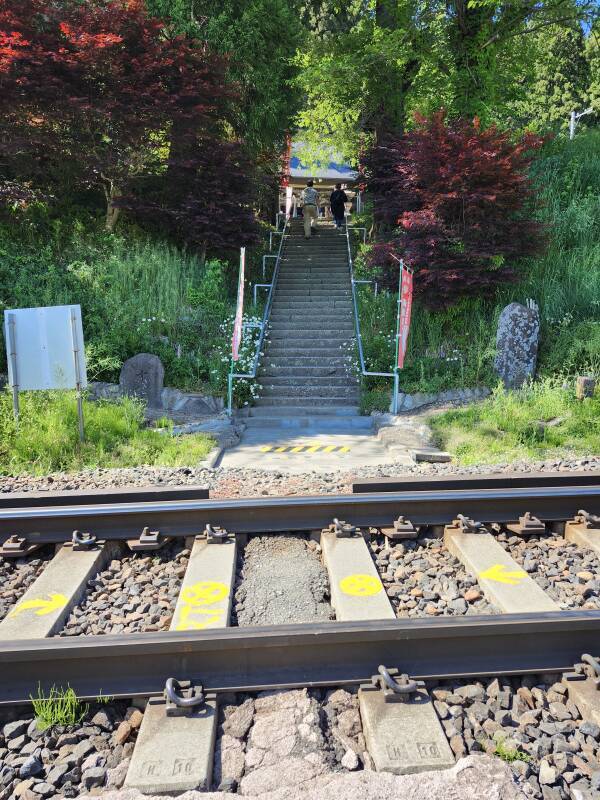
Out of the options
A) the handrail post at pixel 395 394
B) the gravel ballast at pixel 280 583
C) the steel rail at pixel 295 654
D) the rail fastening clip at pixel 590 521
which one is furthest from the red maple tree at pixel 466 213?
the steel rail at pixel 295 654

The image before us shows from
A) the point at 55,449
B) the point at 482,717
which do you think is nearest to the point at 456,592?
the point at 482,717

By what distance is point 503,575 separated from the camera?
11.5 ft

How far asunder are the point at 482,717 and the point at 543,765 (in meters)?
0.30

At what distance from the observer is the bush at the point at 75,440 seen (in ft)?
21.7

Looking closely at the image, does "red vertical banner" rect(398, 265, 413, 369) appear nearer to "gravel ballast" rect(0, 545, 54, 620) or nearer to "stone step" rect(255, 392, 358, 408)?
"stone step" rect(255, 392, 358, 408)

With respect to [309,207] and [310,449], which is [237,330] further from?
[309,207]

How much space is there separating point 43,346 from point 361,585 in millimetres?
5132

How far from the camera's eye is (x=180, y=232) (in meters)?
13.6

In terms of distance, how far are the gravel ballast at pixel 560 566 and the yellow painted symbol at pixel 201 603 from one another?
187 centimetres

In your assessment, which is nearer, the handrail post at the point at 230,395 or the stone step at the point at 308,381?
the handrail post at the point at 230,395

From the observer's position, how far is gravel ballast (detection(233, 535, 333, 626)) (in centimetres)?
321

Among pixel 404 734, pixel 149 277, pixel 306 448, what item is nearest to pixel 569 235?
pixel 306 448

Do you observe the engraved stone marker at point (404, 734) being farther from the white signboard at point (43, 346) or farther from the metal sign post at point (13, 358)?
the metal sign post at point (13, 358)

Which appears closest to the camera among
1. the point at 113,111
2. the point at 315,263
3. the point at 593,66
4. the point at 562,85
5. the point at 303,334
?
the point at 113,111
